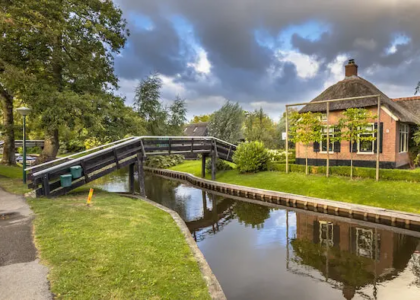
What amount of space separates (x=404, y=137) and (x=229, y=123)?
54.5 ft

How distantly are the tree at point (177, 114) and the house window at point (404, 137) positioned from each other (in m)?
22.0

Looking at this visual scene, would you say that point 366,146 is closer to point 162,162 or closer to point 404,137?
point 404,137

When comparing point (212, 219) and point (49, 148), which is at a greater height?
point (49, 148)

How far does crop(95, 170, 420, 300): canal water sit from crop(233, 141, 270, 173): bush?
257 inches

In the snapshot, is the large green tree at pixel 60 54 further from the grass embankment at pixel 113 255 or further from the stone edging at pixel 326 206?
the stone edging at pixel 326 206

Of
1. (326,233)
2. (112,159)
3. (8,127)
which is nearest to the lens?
(326,233)

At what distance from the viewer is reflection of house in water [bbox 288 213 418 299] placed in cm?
706

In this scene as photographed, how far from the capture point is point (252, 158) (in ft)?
66.1

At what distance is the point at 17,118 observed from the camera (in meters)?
31.0

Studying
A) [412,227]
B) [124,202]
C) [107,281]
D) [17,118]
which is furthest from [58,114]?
[17,118]

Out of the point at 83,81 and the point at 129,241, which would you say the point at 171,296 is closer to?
the point at 129,241

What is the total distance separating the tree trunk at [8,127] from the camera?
59.5ft

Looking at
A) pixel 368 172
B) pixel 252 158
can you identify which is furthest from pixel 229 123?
pixel 368 172

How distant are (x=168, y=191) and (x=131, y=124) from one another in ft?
18.1
